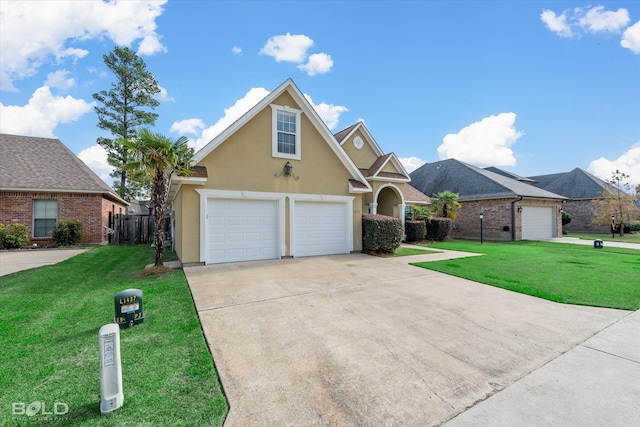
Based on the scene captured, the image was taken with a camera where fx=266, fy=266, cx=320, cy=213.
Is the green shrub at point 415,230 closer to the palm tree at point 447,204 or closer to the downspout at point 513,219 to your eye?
the palm tree at point 447,204

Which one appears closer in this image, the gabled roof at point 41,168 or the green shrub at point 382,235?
the green shrub at point 382,235

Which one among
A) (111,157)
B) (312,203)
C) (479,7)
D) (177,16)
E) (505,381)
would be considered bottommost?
(505,381)

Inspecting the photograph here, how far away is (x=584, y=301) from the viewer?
5379mm

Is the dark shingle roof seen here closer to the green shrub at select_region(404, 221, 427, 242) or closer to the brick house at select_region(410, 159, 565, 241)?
the green shrub at select_region(404, 221, 427, 242)

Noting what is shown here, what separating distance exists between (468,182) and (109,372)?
24.2 m

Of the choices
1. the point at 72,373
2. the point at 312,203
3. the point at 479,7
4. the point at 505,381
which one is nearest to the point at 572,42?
the point at 479,7

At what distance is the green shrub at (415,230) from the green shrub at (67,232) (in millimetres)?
17956

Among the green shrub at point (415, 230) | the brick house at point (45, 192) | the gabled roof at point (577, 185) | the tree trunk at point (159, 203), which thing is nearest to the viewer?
the tree trunk at point (159, 203)

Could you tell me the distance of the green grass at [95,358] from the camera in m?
2.30

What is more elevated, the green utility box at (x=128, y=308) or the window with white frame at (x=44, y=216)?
the window with white frame at (x=44, y=216)

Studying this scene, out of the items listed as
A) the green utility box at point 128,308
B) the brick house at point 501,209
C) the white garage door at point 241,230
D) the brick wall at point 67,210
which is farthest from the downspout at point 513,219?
the brick wall at point 67,210

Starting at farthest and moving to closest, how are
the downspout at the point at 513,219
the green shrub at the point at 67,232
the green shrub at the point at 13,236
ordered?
the downspout at the point at 513,219 → the green shrub at the point at 67,232 → the green shrub at the point at 13,236

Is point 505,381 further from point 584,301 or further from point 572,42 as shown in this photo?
point 572,42

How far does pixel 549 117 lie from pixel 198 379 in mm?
19298
